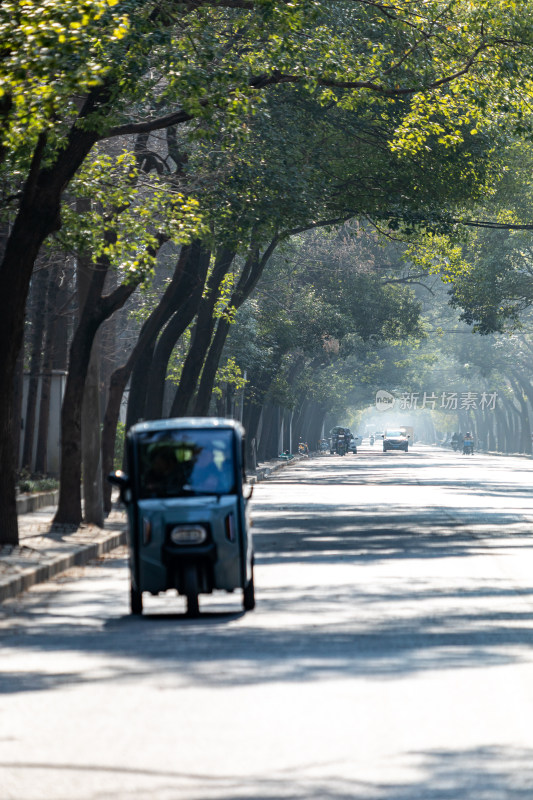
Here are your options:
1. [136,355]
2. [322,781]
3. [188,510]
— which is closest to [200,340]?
[136,355]

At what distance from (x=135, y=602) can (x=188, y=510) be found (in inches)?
44.1

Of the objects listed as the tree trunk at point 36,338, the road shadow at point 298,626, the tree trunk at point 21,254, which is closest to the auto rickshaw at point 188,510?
the road shadow at point 298,626

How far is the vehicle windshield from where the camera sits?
12.4m

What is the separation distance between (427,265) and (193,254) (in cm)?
807

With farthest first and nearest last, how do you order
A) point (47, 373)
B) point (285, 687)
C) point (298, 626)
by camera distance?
1. point (47, 373)
2. point (298, 626)
3. point (285, 687)

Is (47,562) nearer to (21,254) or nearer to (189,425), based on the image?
(21,254)

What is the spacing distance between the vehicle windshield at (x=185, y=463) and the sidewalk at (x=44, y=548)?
239 centimetres

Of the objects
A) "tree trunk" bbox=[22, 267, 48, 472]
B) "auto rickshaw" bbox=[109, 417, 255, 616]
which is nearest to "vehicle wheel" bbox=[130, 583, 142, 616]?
"auto rickshaw" bbox=[109, 417, 255, 616]

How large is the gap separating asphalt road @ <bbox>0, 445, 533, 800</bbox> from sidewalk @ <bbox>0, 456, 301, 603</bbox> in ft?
0.95

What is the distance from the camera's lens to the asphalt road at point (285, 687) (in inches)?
253

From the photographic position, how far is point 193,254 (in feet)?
92.3

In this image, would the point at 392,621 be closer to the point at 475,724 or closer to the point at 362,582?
the point at 362,582

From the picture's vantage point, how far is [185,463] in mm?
12469

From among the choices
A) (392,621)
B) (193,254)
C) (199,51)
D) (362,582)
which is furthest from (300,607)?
(193,254)
